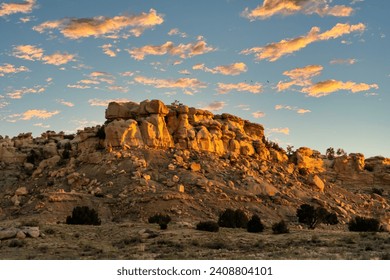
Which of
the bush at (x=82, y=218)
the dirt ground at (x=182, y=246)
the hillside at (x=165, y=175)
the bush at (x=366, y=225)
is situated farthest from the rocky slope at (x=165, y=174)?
the dirt ground at (x=182, y=246)

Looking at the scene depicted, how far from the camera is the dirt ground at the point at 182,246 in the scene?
758 inches

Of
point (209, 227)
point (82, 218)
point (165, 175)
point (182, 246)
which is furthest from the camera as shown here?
point (165, 175)

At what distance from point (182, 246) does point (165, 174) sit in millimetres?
27479

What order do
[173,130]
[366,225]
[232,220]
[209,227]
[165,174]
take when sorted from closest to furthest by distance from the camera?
[209,227] → [366,225] → [232,220] → [165,174] → [173,130]

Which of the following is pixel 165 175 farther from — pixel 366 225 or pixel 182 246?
pixel 182 246

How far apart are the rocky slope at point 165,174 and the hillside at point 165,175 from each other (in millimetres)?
122

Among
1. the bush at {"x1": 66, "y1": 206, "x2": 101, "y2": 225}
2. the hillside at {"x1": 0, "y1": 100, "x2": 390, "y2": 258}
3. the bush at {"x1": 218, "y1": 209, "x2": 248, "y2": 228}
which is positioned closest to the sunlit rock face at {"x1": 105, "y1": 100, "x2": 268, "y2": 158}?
the hillside at {"x1": 0, "y1": 100, "x2": 390, "y2": 258}

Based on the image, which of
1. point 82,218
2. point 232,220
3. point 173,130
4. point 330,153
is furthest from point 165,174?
point 330,153

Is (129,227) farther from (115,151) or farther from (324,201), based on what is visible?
(324,201)

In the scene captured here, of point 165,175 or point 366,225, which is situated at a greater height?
point 165,175

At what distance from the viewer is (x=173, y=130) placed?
58312mm

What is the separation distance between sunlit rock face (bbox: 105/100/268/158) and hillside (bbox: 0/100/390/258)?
13 centimetres
